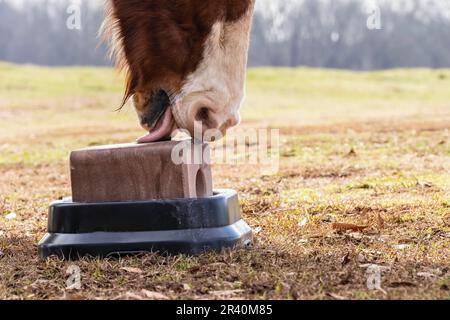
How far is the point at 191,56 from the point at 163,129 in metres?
0.40

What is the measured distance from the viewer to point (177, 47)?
3211 mm

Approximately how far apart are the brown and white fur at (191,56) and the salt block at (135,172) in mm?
221

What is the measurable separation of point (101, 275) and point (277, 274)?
737mm

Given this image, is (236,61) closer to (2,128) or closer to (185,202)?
(185,202)

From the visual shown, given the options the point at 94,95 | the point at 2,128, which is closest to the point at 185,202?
the point at 2,128

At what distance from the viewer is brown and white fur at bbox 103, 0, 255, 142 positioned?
3195 mm

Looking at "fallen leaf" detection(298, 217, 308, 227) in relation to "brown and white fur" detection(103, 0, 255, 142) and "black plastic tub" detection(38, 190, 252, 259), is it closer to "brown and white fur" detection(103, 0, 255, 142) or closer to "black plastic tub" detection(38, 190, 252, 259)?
"black plastic tub" detection(38, 190, 252, 259)

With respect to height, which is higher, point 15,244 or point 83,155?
point 83,155

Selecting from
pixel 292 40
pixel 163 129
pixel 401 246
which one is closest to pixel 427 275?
pixel 401 246

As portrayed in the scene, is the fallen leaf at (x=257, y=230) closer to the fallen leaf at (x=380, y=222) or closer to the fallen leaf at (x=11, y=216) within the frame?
the fallen leaf at (x=380, y=222)

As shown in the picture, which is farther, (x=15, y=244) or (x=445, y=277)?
(x=15, y=244)

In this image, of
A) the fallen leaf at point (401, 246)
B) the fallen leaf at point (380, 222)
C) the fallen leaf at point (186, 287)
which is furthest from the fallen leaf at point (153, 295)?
the fallen leaf at point (380, 222)

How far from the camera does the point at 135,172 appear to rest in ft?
11.5
